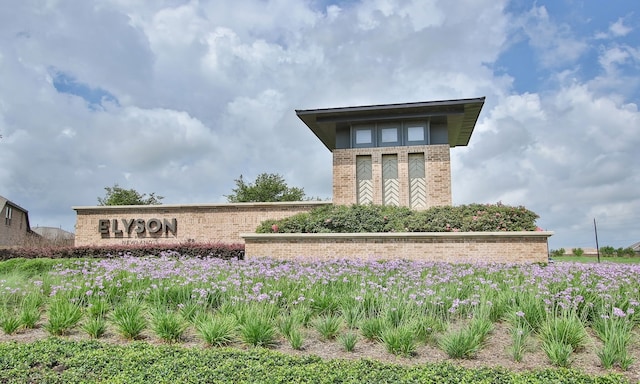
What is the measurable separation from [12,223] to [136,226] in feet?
106

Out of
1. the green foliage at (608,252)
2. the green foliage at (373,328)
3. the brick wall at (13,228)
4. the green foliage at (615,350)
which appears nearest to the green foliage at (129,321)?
the green foliage at (373,328)

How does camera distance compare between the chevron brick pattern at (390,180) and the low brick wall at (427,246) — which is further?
the chevron brick pattern at (390,180)

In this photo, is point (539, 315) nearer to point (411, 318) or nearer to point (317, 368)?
point (411, 318)

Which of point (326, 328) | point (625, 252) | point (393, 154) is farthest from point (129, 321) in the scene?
point (625, 252)

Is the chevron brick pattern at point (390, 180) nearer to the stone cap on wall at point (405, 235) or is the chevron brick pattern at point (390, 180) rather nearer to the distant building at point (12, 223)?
the stone cap on wall at point (405, 235)

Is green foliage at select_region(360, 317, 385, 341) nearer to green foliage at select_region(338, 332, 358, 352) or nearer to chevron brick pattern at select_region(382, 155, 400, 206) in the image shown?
green foliage at select_region(338, 332, 358, 352)

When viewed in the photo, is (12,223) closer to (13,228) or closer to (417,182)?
(13,228)

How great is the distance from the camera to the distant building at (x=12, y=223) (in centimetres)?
4262

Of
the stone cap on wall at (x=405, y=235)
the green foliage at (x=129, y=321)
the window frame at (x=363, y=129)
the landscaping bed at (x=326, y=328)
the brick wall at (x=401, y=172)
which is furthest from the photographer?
the window frame at (x=363, y=129)

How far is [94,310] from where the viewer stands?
6773mm

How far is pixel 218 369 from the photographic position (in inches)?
183

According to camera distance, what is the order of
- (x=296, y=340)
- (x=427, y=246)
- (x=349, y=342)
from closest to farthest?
(x=349, y=342), (x=296, y=340), (x=427, y=246)

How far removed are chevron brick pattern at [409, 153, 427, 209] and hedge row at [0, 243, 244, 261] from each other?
7.42 meters

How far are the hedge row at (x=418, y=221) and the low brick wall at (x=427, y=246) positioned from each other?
786 mm
